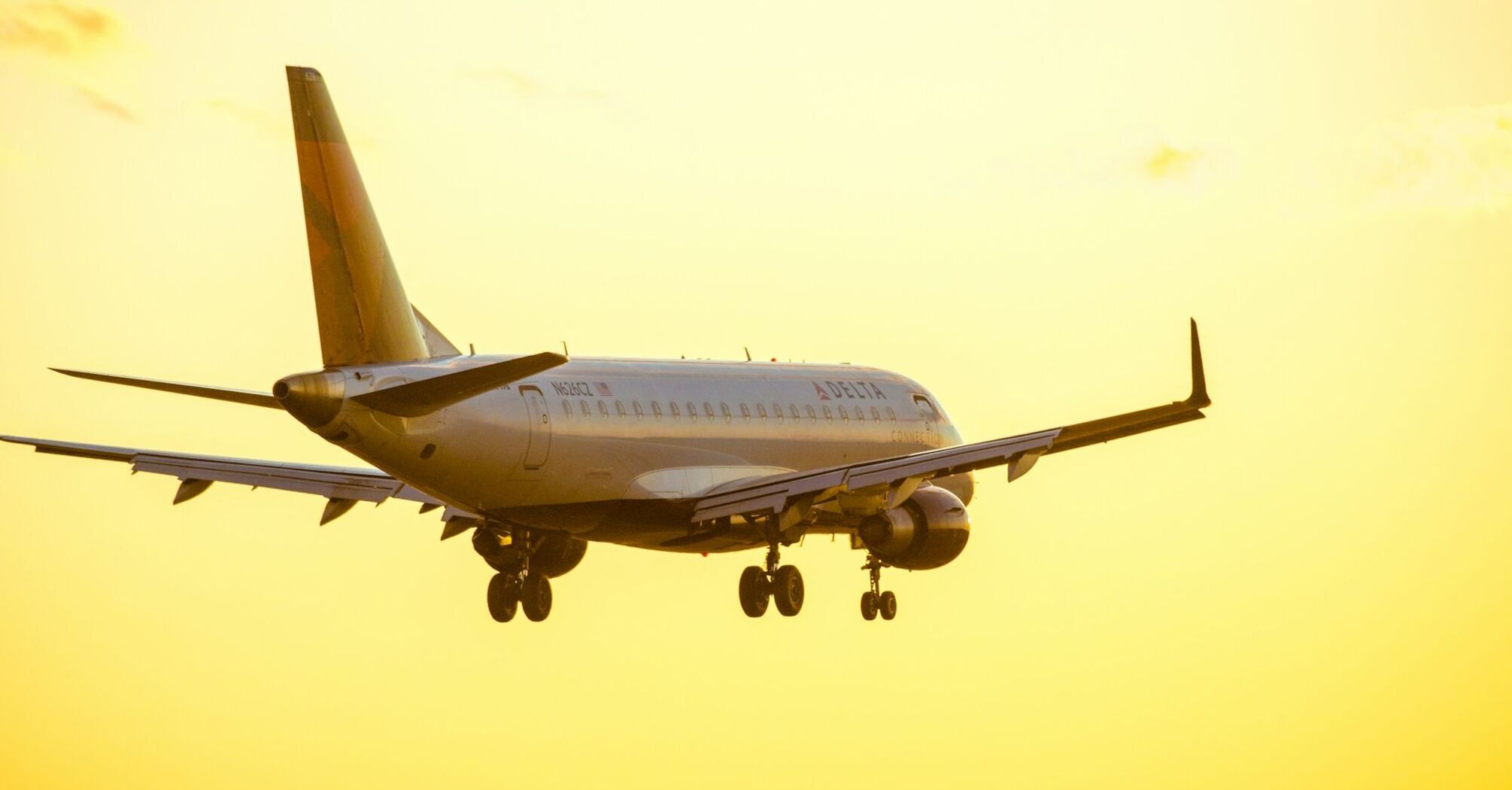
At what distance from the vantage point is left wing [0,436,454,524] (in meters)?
50.9

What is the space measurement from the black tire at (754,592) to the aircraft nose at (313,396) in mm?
12482

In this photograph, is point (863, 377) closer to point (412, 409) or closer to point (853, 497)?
point (853, 497)

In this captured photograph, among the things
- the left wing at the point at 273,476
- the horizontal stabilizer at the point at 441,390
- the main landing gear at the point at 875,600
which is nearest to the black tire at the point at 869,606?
the main landing gear at the point at 875,600

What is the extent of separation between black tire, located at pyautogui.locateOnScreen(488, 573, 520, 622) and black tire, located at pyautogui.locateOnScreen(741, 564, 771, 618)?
4494mm

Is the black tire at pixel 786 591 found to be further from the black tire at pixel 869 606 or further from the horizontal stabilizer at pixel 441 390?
the horizontal stabilizer at pixel 441 390

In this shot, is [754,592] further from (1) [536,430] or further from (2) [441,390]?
(2) [441,390]

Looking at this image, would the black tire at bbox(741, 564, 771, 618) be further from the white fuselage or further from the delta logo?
the delta logo

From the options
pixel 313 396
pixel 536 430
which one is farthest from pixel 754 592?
pixel 313 396

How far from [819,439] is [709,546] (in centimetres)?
444

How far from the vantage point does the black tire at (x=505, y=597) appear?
51.1 meters

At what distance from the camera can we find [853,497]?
52781mm

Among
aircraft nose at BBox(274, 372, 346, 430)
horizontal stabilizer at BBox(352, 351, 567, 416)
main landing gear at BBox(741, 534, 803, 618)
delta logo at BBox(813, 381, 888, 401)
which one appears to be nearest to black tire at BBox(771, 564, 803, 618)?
main landing gear at BBox(741, 534, 803, 618)

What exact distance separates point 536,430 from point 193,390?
6.55 meters

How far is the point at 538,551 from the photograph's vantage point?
5253 cm
